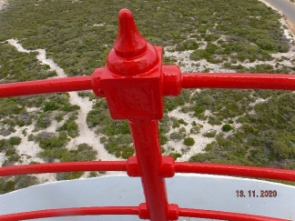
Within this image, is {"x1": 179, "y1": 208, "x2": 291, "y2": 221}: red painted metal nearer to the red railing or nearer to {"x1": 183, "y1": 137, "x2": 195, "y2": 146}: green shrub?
the red railing

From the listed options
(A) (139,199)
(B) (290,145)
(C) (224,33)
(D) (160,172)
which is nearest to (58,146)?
(A) (139,199)

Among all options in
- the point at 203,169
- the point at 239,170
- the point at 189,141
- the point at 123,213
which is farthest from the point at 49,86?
the point at 189,141

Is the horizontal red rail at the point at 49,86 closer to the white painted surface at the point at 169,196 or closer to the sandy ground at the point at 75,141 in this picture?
the white painted surface at the point at 169,196

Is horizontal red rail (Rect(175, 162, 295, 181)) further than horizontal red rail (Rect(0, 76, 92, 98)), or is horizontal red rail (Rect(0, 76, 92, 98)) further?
horizontal red rail (Rect(175, 162, 295, 181))
